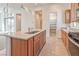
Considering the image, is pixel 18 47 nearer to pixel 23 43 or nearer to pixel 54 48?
pixel 23 43

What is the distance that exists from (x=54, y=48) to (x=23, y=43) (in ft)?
1.87

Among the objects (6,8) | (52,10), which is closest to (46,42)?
(52,10)

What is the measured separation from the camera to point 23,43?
7.31 feet

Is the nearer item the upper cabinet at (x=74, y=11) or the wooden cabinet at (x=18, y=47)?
the wooden cabinet at (x=18, y=47)

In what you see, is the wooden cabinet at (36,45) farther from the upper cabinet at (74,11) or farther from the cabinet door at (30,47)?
the upper cabinet at (74,11)

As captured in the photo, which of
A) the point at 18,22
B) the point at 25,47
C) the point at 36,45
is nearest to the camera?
the point at 25,47

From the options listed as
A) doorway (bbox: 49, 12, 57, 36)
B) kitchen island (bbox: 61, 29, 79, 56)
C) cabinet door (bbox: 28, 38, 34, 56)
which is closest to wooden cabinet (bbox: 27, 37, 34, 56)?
cabinet door (bbox: 28, 38, 34, 56)

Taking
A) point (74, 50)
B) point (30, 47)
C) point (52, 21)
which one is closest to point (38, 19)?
point (52, 21)

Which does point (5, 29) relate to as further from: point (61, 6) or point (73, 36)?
point (73, 36)

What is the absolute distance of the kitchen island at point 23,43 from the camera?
7.31 ft

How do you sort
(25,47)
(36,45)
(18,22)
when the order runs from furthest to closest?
(36,45) < (18,22) < (25,47)

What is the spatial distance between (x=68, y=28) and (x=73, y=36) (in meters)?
0.18

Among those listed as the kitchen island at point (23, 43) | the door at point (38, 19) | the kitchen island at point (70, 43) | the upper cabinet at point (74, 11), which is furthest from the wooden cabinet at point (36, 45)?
the upper cabinet at point (74, 11)

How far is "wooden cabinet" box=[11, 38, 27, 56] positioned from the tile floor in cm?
33
